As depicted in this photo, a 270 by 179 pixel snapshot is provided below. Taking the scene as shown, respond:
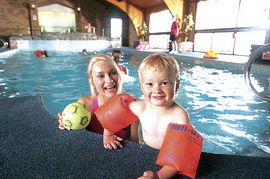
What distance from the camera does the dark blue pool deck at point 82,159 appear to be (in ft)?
4.75

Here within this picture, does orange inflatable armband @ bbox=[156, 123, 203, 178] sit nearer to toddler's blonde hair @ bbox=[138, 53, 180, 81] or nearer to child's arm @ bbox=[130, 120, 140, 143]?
toddler's blonde hair @ bbox=[138, 53, 180, 81]

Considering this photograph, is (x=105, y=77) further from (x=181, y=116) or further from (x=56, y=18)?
(x=56, y=18)

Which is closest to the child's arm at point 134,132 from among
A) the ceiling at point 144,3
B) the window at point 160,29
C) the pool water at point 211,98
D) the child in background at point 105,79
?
the child in background at point 105,79

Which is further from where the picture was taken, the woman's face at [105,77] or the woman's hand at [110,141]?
the woman's face at [105,77]

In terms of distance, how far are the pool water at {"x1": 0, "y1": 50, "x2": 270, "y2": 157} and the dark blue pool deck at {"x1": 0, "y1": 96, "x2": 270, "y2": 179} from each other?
148 centimetres

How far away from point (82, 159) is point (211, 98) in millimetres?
4191

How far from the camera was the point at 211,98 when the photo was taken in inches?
204

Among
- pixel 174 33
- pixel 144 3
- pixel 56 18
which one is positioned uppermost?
pixel 144 3

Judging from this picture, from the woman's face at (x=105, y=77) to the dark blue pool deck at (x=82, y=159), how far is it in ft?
1.60

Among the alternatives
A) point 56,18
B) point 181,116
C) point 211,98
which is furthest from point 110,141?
point 56,18

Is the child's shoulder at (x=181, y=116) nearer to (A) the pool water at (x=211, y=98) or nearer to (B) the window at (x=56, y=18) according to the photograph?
(A) the pool water at (x=211, y=98)

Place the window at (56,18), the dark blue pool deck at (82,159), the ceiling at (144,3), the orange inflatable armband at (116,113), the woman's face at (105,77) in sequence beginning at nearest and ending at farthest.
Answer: the dark blue pool deck at (82,159) → the orange inflatable armband at (116,113) → the woman's face at (105,77) → the ceiling at (144,3) → the window at (56,18)

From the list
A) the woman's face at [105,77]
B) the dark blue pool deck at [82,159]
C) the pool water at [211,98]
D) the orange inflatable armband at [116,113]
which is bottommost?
the pool water at [211,98]

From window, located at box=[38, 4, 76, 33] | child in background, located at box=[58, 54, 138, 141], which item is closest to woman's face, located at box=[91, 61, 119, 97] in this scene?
child in background, located at box=[58, 54, 138, 141]
